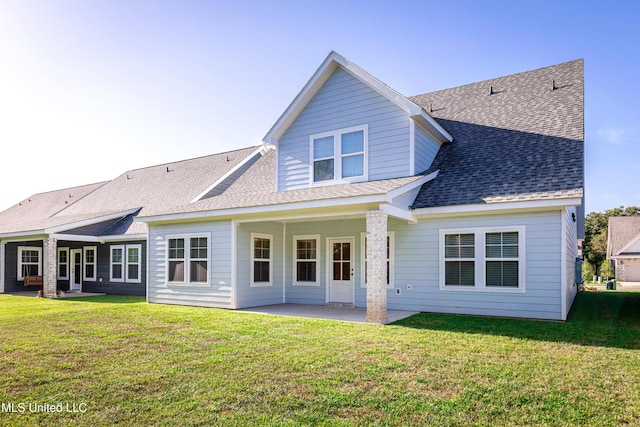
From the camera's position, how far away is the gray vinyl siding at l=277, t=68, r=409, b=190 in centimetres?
1157

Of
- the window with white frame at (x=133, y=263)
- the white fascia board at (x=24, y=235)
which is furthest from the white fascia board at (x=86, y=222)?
the window with white frame at (x=133, y=263)

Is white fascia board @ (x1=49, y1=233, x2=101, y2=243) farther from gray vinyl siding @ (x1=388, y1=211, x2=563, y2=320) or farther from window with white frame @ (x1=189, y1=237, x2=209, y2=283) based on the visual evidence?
gray vinyl siding @ (x1=388, y1=211, x2=563, y2=320)

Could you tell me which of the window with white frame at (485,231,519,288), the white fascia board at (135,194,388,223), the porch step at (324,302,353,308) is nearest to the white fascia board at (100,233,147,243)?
the white fascia board at (135,194,388,223)

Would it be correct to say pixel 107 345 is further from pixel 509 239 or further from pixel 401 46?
pixel 401 46

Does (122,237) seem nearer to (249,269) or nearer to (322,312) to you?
(249,269)

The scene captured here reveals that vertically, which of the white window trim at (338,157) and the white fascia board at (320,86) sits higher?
the white fascia board at (320,86)

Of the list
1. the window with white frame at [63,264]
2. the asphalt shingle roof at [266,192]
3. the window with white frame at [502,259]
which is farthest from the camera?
the window with white frame at [63,264]

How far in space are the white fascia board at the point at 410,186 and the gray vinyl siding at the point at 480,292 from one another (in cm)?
98

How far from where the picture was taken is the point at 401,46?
41.8 feet

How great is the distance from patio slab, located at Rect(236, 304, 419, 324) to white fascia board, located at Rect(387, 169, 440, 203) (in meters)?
2.74

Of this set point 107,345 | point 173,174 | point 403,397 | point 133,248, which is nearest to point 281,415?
point 403,397

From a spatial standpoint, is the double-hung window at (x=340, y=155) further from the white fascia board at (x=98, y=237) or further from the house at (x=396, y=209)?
the white fascia board at (x=98, y=237)

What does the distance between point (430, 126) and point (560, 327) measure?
602 centimetres

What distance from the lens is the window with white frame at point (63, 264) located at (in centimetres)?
2022
